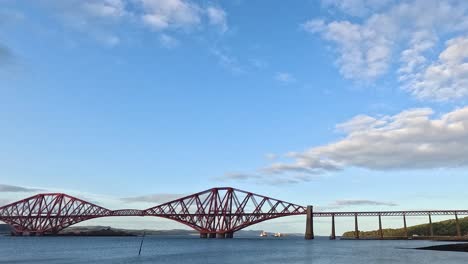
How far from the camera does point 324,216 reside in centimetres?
15825

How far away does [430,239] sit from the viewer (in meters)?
156

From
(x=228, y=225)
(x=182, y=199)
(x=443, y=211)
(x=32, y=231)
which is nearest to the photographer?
(x=443, y=211)

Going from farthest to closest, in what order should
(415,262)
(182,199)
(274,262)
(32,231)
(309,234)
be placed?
(32,231), (182,199), (309,234), (274,262), (415,262)

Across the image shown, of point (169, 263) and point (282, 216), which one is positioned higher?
point (282, 216)

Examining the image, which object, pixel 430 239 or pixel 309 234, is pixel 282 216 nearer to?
pixel 309 234

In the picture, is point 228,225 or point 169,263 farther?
point 228,225

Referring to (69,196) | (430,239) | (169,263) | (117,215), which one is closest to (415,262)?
(169,263)

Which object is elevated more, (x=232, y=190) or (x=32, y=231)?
(x=232, y=190)

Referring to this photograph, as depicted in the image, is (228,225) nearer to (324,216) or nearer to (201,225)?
(201,225)

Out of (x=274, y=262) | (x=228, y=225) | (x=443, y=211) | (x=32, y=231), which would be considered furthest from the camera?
(x=32, y=231)

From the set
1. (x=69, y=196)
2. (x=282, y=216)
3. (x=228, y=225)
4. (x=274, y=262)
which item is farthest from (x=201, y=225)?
(x=274, y=262)

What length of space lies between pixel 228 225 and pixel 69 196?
265ft

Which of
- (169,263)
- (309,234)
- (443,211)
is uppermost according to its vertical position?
(443,211)

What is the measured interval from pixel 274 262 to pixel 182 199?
122 meters
